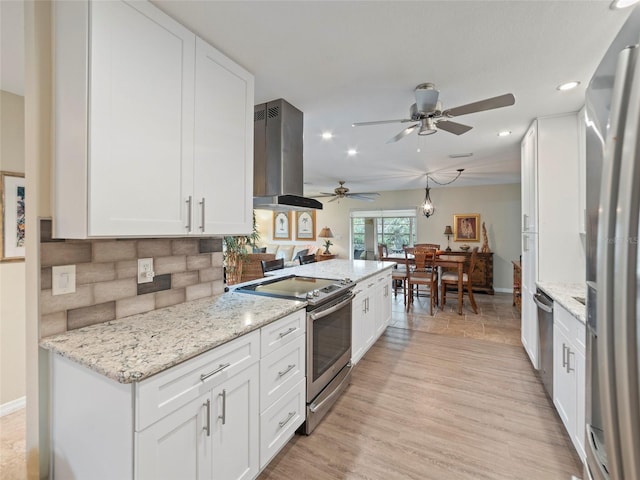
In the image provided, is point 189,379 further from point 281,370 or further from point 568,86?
point 568,86

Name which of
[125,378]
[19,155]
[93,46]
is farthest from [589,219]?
[19,155]

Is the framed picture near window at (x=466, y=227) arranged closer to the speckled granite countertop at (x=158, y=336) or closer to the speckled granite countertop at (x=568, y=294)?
the speckled granite countertop at (x=568, y=294)

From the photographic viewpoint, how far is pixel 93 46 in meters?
1.21

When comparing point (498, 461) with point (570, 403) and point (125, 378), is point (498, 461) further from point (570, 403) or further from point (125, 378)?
point (125, 378)

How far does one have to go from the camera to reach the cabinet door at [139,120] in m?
1.22

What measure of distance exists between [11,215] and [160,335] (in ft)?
6.49

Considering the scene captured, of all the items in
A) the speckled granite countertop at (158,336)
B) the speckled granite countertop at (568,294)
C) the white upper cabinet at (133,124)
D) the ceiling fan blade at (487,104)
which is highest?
the ceiling fan blade at (487,104)

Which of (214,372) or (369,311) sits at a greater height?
(214,372)

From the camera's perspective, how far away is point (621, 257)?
1.59ft

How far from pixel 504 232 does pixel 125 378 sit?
286 inches

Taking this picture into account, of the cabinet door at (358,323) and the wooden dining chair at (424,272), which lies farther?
the wooden dining chair at (424,272)

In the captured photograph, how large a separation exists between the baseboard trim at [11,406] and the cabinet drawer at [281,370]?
2.16 metres

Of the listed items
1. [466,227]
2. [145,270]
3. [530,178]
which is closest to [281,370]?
[145,270]

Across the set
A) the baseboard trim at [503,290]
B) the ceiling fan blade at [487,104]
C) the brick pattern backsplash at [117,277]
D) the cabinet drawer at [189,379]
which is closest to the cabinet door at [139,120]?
the brick pattern backsplash at [117,277]
